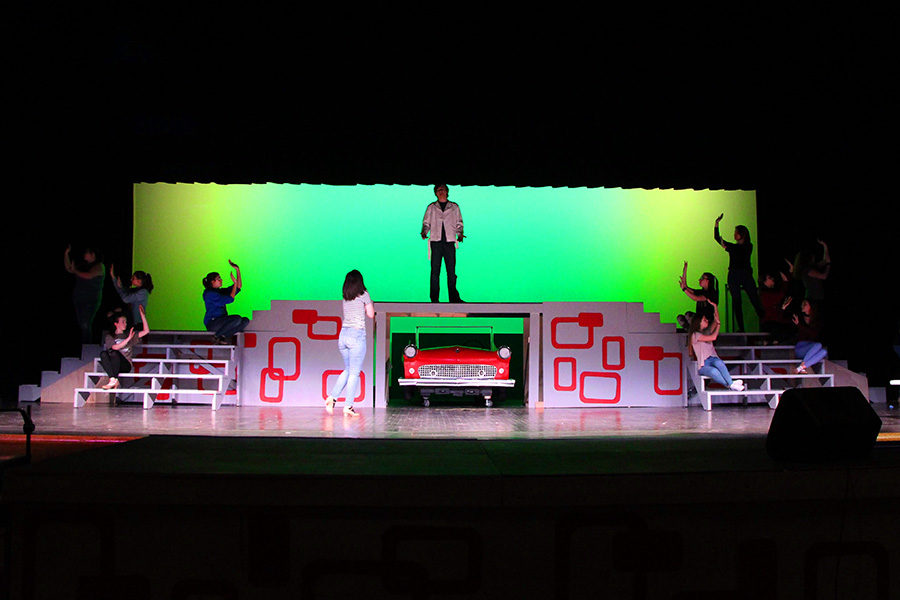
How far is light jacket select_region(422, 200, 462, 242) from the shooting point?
30.9 feet

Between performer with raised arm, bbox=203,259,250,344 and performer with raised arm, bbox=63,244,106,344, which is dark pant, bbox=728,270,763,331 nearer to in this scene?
performer with raised arm, bbox=203,259,250,344

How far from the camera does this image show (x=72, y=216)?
1083cm

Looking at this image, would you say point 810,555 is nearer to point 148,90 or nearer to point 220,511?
point 220,511

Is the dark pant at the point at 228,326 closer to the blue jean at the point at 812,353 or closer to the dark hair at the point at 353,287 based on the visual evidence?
the dark hair at the point at 353,287

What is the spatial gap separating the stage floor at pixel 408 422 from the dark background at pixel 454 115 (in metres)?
3.03

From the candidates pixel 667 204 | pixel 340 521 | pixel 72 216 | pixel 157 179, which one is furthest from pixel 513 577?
pixel 667 204

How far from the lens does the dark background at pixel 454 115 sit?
8367 mm

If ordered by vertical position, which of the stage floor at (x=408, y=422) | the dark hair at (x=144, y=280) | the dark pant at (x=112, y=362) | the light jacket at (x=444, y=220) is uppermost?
the light jacket at (x=444, y=220)

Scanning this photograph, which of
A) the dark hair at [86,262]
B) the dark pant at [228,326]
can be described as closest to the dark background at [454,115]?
the dark hair at [86,262]

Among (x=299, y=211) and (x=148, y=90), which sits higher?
(x=148, y=90)

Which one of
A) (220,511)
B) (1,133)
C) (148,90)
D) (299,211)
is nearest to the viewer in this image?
(220,511)

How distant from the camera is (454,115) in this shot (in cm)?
969

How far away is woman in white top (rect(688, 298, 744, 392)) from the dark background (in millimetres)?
2952

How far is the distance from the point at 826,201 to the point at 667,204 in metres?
2.82
